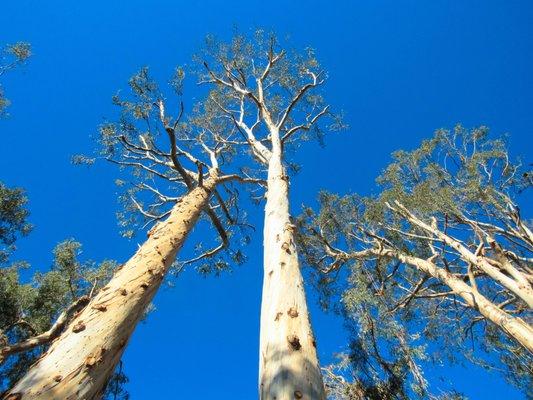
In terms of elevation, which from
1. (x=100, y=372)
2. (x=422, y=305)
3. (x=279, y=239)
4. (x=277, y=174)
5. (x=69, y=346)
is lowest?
(x=100, y=372)

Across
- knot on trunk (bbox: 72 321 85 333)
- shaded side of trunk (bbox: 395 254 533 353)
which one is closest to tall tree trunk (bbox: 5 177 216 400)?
knot on trunk (bbox: 72 321 85 333)

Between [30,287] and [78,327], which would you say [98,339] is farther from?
[30,287]

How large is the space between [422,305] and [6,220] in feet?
46.0

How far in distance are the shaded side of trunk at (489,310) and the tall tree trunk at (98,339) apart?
598 cm

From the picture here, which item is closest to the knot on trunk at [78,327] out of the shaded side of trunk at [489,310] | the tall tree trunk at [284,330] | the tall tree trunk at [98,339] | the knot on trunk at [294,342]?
the tall tree trunk at [98,339]

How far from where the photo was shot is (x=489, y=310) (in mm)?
6965

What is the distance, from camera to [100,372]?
2127 mm

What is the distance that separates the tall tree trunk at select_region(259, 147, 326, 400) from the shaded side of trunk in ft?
16.3

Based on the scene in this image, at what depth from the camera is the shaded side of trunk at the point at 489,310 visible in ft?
19.7

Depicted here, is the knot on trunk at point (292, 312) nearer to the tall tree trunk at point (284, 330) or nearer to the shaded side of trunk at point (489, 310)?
the tall tree trunk at point (284, 330)

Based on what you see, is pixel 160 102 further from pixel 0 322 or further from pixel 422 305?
pixel 422 305

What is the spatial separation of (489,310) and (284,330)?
644 cm

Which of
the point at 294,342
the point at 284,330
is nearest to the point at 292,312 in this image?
the point at 284,330

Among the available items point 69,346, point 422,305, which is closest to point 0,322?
point 69,346
